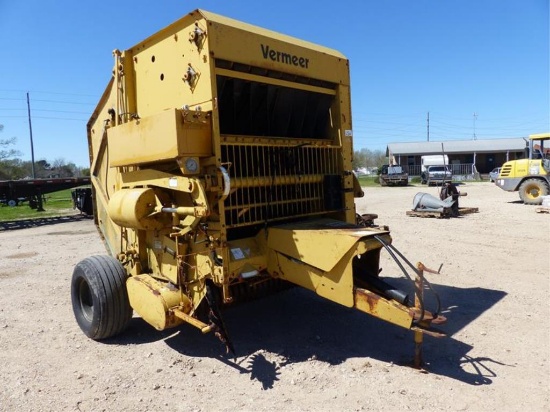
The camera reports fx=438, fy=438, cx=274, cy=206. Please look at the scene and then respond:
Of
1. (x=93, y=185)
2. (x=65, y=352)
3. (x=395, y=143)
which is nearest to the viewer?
(x=65, y=352)

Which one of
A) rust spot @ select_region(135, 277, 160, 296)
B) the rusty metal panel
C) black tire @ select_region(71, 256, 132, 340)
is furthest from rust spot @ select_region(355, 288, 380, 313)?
black tire @ select_region(71, 256, 132, 340)

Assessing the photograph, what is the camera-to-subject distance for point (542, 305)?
5.05 meters

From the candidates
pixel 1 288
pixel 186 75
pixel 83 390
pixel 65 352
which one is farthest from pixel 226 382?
pixel 1 288

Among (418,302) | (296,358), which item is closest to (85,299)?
(296,358)

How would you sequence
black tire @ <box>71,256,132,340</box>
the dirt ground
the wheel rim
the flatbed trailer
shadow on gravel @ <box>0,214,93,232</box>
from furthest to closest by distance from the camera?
the flatbed trailer < shadow on gravel @ <box>0,214,93,232</box> < the wheel rim < black tire @ <box>71,256,132,340</box> < the dirt ground

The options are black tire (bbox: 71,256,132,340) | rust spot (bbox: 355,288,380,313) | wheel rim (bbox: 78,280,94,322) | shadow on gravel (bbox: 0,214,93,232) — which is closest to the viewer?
rust spot (bbox: 355,288,380,313)

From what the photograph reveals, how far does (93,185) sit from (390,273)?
14.9 feet

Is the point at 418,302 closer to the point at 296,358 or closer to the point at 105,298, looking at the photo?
the point at 296,358

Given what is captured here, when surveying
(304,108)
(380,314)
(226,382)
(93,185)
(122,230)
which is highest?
(304,108)

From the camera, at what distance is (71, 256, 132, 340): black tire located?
4406mm

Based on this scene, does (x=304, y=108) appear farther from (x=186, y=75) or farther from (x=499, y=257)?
(x=499, y=257)

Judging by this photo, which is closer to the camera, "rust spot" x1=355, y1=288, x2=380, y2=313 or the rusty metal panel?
the rusty metal panel

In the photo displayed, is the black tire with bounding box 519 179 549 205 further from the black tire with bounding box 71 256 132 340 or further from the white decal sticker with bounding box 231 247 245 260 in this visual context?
the black tire with bounding box 71 256 132 340

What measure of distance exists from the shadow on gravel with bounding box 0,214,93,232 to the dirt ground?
10.2 meters
